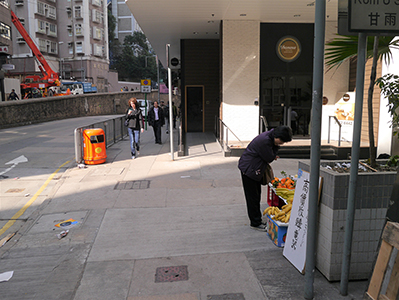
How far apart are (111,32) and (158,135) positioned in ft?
246

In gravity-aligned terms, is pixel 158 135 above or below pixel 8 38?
below

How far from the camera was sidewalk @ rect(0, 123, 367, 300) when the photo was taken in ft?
13.5

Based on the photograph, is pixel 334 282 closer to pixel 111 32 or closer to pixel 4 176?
pixel 4 176

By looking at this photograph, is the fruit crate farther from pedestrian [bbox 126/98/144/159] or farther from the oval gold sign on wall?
the oval gold sign on wall

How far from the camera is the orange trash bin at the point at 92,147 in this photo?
37.2 feet

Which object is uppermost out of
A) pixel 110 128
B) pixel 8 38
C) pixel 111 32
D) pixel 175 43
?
pixel 111 32

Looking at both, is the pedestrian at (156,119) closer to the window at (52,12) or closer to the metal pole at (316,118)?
the metal pole at (316,118)

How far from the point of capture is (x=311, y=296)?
151 inches

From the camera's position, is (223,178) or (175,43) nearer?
(223,178)

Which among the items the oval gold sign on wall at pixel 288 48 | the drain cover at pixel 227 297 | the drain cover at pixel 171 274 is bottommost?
the drain cover at pixel 171 274

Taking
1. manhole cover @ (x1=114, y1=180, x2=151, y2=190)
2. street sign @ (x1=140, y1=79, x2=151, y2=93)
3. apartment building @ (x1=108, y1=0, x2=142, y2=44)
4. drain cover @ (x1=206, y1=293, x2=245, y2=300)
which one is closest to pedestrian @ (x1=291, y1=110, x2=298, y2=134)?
manhole cover @ (x1=114, y1=180, x2=151, y2=190)

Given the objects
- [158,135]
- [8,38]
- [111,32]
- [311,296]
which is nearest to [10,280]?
[311,296]

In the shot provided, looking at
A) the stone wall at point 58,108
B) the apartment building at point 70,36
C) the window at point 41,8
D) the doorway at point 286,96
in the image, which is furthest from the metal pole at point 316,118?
the window at point 41,8

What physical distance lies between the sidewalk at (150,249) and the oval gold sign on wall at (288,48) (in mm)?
7576
